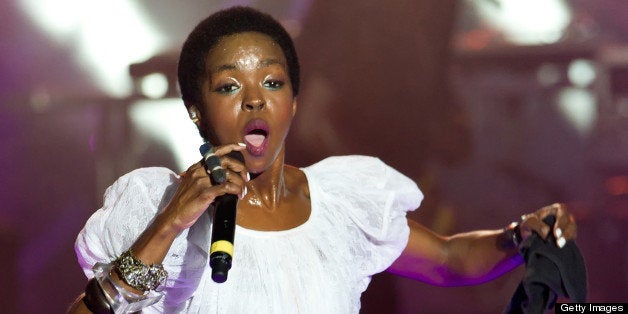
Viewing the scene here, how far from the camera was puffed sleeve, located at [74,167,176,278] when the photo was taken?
62.2 inches

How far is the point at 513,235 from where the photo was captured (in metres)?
1.95

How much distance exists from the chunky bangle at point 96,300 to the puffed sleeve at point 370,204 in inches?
25.1

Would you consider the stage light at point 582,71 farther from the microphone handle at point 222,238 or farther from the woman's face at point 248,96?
the microphone handle at point 222,238

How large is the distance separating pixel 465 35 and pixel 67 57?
1.32 m

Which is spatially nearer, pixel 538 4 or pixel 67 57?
pixel 67 57

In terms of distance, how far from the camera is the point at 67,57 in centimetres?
235

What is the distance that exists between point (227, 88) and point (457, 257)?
33.0 inches

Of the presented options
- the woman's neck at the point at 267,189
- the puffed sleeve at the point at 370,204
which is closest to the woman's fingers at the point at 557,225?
the puffed sleeve at the point at 370,204

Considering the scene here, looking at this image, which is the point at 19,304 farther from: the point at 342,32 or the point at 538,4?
the point at 538,4

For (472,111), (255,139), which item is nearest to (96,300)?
(255,139)

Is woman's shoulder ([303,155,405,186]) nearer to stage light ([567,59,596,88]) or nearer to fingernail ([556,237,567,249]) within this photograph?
fingernail ([556,237,567,249])

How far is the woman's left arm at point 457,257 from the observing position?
2.04 meters

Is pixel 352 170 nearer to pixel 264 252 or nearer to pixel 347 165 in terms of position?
pixel 347 165

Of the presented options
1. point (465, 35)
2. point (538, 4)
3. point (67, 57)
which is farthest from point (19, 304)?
point (538, 4)
